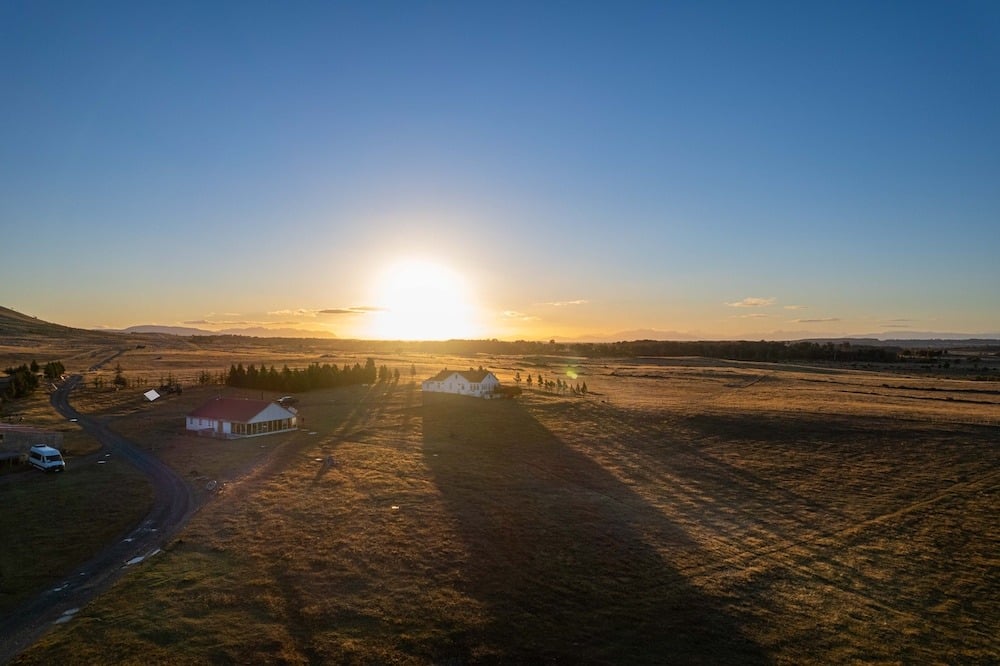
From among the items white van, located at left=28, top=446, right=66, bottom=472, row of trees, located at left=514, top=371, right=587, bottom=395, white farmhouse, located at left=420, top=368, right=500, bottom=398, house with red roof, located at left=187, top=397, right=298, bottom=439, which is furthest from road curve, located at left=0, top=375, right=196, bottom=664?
row of trees, located at left=514, top=371, right=587, bottom=395

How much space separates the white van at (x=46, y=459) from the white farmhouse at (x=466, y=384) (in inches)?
1925

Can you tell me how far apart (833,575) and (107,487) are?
4094 cm

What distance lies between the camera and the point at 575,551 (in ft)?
94.8

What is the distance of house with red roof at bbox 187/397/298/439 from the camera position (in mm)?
55531

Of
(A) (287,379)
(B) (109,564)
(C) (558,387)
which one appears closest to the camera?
(B) (109,564)

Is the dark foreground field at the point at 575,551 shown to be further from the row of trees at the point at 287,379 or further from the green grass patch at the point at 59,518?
the row of trees at the point at 287,379

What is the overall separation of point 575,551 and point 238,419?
127 feet

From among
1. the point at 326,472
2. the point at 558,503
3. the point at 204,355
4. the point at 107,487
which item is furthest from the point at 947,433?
the point at 204,355

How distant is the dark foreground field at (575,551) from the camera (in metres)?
20.6

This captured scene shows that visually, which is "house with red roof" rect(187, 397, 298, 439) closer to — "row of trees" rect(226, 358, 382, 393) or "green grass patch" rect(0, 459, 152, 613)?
"green grass patch" rect(0, 459, 152, 613)

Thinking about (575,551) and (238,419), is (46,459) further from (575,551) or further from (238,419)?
(575,551)

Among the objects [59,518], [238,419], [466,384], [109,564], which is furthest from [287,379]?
[109,564]

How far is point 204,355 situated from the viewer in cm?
16725

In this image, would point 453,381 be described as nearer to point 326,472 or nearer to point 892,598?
point 326,472
